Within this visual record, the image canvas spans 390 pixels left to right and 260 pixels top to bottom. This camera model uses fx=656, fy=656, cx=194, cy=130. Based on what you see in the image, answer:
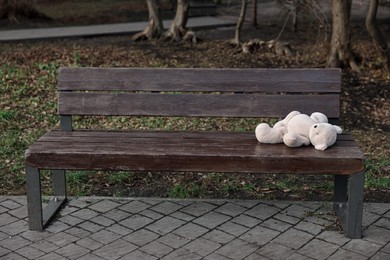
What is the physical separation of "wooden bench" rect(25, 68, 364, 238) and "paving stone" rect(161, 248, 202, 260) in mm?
501

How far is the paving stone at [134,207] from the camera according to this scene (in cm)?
464

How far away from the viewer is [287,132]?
425 centimetres

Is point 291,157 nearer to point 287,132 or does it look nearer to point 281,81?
point 287,132

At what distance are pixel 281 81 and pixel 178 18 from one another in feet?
22.3

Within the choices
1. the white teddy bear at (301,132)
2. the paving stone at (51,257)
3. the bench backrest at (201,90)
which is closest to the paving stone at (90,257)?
the paving stone at (51,257)

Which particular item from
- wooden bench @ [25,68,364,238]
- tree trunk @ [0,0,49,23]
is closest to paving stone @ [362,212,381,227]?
wooden bench @ [25,68,364,238]

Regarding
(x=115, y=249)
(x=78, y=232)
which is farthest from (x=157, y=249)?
(x=78, y=232)

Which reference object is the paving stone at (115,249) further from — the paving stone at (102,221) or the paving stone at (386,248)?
the paving stone at (386,248)

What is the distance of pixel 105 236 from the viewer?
4227 millimetres

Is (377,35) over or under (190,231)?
over

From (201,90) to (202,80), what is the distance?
72 mm

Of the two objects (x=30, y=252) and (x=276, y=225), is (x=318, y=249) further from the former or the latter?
(x=30, y=252)

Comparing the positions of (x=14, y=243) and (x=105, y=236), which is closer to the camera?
(x=14, y=243)

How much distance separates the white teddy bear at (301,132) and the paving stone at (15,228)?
1.66m
